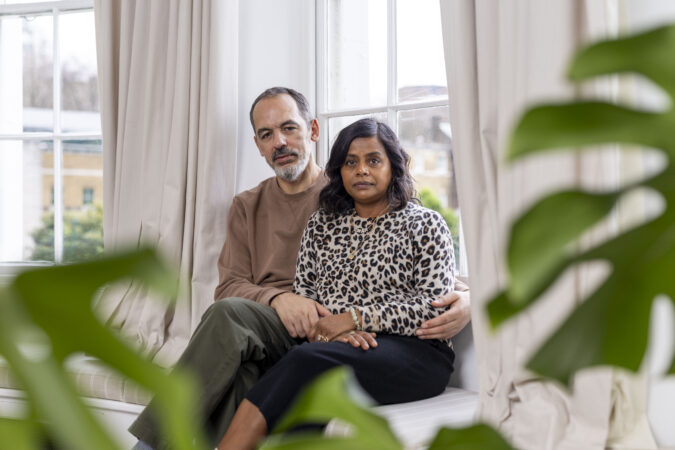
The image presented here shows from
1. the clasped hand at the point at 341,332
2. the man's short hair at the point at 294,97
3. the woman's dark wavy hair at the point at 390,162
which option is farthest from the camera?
the man's short hair at the point at 294,97

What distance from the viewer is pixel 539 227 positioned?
18 cm

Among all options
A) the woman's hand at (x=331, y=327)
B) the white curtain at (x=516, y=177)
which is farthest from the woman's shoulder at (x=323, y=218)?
the white curtain at (x=516, y=177)

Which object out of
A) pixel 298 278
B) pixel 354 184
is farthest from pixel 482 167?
pixel 298 278

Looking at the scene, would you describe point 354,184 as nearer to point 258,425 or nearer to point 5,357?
point 258,425

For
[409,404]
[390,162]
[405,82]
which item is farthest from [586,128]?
[405,82]

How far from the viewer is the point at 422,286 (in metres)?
2.36

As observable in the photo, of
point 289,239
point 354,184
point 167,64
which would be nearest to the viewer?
point 354,184

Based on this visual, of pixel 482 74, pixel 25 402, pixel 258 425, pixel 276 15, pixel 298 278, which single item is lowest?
pixel 258 425

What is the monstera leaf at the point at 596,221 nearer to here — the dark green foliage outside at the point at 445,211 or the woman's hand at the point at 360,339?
the woman's hand at the point at 360,339

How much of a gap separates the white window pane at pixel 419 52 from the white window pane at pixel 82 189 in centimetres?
155

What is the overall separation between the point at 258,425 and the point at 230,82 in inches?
55.5

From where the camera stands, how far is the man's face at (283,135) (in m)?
2.82

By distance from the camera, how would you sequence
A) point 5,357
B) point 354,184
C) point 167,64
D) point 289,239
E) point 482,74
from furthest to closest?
point 167,64
point 289,239
point 354,184
point 482,74
point 5,357

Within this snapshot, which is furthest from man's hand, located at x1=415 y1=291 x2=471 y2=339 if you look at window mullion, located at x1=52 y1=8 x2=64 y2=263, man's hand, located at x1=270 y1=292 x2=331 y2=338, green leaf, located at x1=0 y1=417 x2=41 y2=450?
green leaf, located at x1=0 y1=417 x2=41 y2=450
